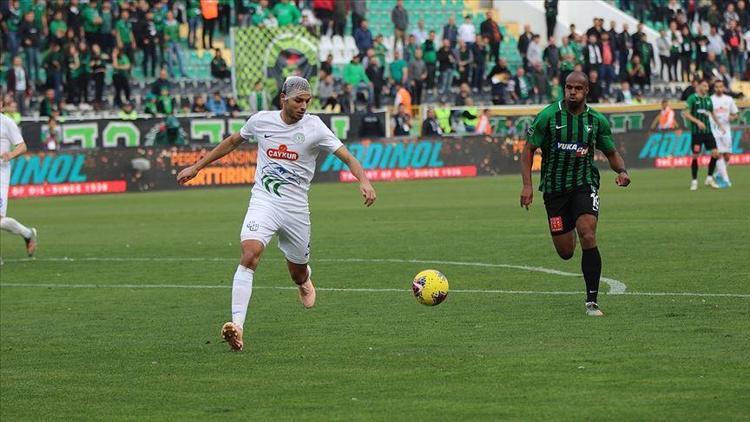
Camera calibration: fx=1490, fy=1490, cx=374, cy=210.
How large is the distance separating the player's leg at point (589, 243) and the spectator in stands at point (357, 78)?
103ft

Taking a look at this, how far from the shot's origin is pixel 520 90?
47.6m

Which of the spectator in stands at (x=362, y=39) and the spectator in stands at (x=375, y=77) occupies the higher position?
the spectator in stands at (x=362, y=39)

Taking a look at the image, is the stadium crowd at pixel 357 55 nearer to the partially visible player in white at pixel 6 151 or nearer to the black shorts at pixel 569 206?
the partially visible player in white at pixel 6 151

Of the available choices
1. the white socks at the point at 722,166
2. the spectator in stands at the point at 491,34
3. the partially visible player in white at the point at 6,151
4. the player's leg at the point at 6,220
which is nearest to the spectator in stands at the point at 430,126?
the spectator in stands at the point at 491,34

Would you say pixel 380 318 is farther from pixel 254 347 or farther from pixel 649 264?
pixel 649 264

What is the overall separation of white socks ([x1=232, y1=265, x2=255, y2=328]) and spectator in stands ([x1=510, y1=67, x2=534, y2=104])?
117 ft

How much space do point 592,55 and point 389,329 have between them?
37.0 m

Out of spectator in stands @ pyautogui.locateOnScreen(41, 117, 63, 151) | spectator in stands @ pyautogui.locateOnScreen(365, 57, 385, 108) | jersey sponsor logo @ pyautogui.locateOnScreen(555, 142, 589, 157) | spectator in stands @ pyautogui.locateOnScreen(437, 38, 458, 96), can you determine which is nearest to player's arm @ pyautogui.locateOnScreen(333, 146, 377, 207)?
jersey sponsor logo @ pyautogui.locateOnScreen(555, 142, 589, 157)

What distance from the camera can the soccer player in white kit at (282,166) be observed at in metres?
12.4

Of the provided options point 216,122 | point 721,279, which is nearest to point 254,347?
point 721,279

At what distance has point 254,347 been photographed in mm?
12195

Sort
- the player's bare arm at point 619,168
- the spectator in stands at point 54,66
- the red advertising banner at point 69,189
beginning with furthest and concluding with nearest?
the spectator in stands at point 54,66
the red advertising banner at point 69,189
the player's bare arm at point 619,168

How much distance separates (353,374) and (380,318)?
326 centimetres

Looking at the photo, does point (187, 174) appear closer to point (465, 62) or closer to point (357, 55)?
point (357, 55)
